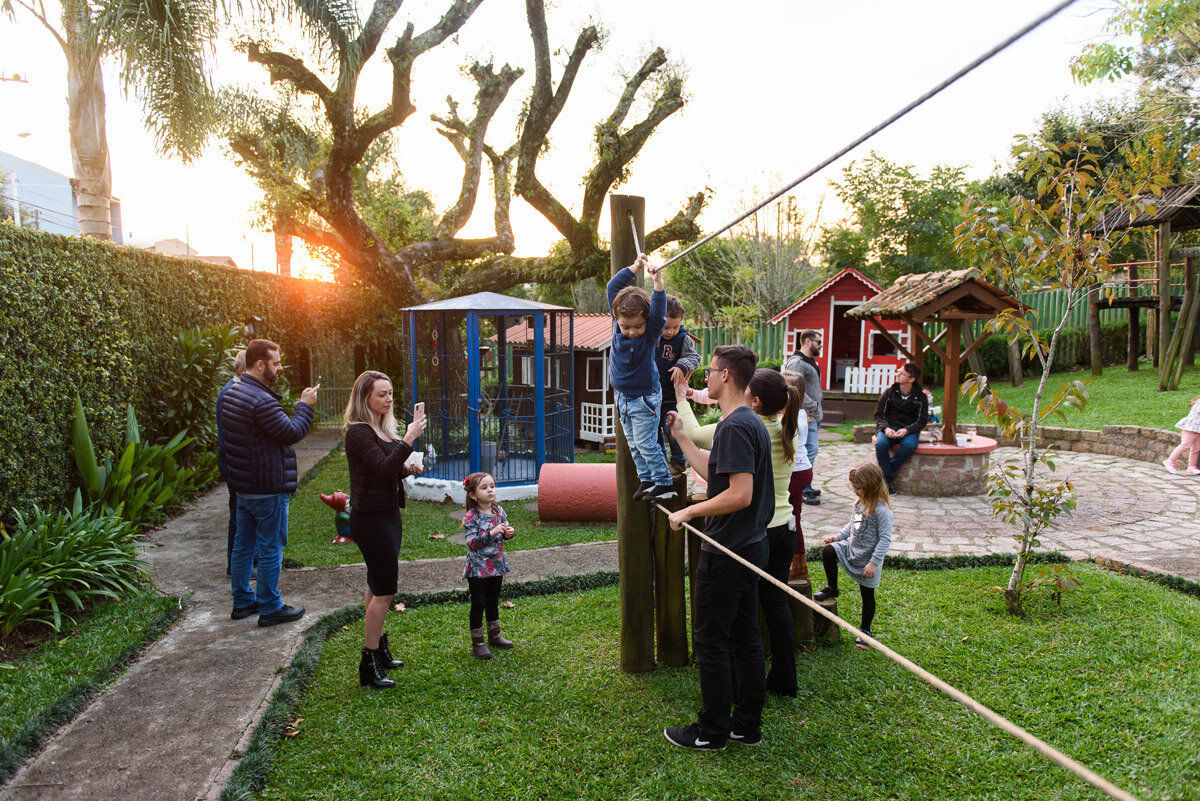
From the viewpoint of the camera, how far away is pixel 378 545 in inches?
153

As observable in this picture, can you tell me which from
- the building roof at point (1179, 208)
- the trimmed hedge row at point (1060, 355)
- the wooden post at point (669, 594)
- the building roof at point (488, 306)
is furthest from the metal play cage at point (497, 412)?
the trimmed hedge row at point (1060, 355)

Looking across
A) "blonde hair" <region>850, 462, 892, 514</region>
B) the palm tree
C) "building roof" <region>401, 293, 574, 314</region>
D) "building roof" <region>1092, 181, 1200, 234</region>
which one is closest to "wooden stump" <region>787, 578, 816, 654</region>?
"blonde hair" <region>850, 462, 892, 514</region>

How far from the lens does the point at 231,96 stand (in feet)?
50.6

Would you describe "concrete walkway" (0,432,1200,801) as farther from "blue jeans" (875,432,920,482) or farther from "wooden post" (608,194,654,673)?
"wooden post" (608,194,654,673)

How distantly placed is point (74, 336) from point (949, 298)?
30.9 feet

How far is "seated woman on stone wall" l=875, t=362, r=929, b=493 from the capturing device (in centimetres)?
841

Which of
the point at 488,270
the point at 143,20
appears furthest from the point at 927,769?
the point at 488,270

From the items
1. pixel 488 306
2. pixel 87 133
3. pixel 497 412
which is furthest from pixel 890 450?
pixel 87 133

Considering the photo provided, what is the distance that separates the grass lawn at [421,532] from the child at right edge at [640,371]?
339 cm

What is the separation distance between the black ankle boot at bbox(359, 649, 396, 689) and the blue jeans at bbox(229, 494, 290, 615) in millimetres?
1180

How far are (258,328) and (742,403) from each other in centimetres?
1154

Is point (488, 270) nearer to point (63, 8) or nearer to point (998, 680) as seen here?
point (63, 8)

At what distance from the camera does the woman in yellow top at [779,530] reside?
3707 mm

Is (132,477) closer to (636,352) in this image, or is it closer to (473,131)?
(636,352)
